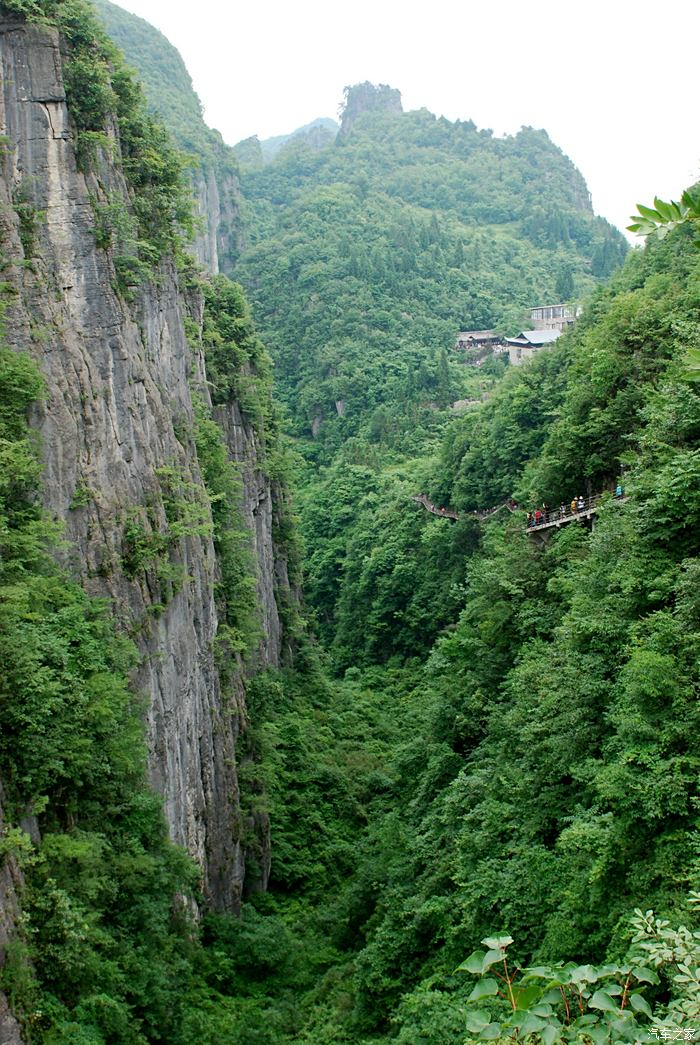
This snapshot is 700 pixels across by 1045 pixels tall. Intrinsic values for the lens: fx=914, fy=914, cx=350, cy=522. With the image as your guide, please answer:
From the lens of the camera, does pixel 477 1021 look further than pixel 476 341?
No

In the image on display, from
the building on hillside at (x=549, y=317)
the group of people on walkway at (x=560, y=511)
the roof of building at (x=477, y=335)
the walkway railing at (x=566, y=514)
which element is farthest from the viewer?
the building on hillside at (x=549, y=317)

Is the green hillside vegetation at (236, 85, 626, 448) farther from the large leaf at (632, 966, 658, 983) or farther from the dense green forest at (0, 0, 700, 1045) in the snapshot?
the large leaf at (632, 966, 658, 983)

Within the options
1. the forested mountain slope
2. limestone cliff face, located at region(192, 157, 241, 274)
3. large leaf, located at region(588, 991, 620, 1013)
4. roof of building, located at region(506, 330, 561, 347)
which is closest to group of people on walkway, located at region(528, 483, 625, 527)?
the forested mountain slope

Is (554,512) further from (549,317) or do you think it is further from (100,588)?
(549,317)

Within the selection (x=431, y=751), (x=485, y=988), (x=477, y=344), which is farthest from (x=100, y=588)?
(x=477, y=344)

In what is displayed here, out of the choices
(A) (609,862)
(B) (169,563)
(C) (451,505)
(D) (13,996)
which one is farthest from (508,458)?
(D) (13,996)

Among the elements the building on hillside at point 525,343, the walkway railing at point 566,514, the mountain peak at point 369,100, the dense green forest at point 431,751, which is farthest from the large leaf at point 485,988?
the mountain peak at point 369,100

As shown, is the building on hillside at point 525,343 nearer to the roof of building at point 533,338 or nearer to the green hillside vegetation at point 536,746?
the roof of building at point 533,338
